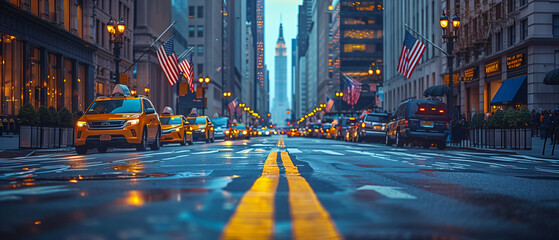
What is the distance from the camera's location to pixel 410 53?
131 ft

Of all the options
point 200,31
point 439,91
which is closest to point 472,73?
point 439,91

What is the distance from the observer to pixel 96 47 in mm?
47500

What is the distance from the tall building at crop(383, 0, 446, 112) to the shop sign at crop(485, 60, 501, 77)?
12.2 m

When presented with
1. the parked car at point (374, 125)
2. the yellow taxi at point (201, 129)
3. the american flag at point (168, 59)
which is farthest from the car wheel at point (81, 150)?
the parked car at point (374, 125)

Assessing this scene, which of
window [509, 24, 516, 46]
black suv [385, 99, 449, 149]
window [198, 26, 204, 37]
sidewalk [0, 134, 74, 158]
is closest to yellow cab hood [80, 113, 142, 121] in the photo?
sidewalk [0, 134, 74, 158]

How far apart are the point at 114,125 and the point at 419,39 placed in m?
51.0

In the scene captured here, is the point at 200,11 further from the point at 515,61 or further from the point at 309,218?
the point at 309,218

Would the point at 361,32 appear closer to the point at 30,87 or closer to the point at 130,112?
the point at 30,87

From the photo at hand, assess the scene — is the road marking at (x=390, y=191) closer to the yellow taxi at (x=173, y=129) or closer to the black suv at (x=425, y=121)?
the black suv at (x=425, y=121)

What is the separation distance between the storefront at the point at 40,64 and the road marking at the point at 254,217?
27.2 meters

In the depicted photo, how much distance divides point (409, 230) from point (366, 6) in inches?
5219

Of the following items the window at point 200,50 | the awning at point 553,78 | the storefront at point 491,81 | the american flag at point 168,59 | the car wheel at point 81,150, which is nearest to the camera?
the car wheel at point 81,150

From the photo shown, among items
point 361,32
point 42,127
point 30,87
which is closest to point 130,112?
point 42,127

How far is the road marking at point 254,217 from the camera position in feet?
12.8
